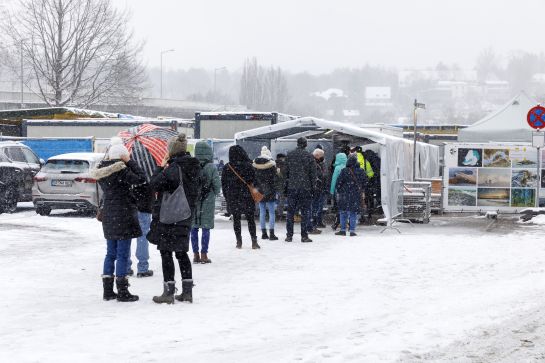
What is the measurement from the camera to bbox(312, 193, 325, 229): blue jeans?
58.5 ft

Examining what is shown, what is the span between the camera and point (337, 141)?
21.8m

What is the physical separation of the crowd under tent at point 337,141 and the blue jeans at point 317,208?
1.37 metres

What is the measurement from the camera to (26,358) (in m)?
6.80

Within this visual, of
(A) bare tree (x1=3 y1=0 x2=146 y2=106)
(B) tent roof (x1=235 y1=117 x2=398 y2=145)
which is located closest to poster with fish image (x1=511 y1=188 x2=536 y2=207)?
(B) tent roof (x1=235 y1=117 x2=398 y2=145)

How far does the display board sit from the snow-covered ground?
7.63m

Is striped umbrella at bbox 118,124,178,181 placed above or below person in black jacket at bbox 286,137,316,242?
above

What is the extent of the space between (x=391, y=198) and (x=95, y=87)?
1413 inches

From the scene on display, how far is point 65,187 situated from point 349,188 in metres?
6.78

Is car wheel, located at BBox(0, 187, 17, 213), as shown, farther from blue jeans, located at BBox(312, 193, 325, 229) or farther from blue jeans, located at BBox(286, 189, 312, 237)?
blue jeans, located at BBox(286, 189, 312, 237)

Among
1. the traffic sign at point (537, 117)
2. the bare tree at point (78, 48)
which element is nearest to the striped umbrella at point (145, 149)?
the traffic sign at point (537, 117)

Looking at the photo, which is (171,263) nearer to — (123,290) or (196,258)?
(123,290)

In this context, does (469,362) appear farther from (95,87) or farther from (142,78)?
(142,78)

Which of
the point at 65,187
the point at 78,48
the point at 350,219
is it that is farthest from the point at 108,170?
the point at 78,48

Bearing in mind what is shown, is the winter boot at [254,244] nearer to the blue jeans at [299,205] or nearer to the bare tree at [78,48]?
the blue jeans at [299,205]
